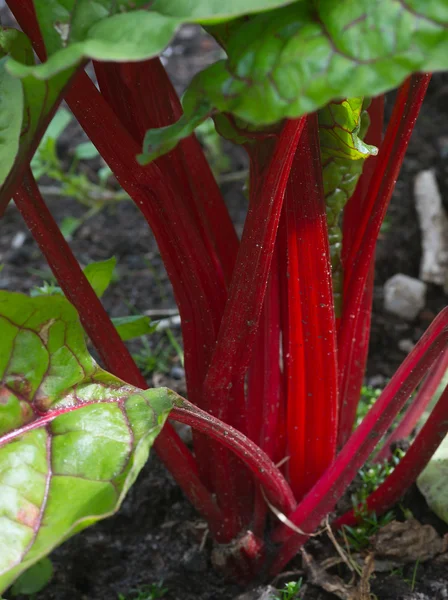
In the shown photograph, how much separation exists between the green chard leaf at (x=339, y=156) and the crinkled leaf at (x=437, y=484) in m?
0.33

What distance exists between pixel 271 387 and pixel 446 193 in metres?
1.18

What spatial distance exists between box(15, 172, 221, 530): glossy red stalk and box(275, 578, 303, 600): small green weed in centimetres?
15

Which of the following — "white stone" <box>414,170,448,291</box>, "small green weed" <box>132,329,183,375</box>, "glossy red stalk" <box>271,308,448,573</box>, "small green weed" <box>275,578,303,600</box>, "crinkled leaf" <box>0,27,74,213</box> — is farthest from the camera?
"white stone" <box>414,170,448,291</box>

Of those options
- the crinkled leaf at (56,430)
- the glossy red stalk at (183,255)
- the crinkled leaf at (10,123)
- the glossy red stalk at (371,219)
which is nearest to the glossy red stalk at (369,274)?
the glossy red stalk at (371,219)

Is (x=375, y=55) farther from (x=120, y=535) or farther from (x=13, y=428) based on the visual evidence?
(x=120, y=535)

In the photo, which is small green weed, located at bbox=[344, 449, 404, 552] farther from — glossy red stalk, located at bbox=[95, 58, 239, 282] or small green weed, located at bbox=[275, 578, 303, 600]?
glossy red stalk, located at bbox=[95, 58, 239, 282]

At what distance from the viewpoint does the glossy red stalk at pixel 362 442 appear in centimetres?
97

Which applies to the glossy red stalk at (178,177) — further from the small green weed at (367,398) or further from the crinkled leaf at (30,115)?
the small green weed at (367,398)

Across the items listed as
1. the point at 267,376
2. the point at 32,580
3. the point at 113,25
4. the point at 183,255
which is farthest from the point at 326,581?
the point at 113,25

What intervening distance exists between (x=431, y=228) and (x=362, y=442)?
1.08 meters

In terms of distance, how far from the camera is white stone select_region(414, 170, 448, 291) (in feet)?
6.18

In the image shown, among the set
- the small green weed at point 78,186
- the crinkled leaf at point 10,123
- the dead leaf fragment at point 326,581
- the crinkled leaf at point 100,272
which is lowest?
the dead leaf fragment at point 326,581

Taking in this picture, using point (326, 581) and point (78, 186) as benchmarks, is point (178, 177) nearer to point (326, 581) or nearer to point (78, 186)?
point (326, 581)

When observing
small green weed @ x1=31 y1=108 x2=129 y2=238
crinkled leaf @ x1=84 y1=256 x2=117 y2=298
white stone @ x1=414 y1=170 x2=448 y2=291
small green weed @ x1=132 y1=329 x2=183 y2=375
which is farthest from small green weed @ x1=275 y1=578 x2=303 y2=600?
small green weed @ x1=31 y1=108 x2=129 y2=238
